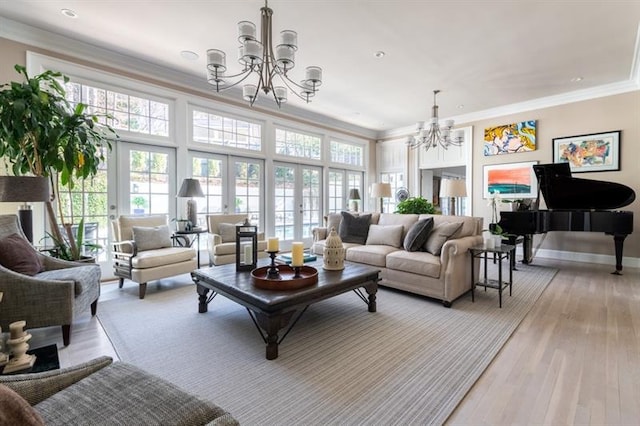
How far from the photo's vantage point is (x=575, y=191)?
177 inches

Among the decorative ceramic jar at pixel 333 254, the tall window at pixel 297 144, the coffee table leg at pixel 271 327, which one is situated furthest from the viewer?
the tall window at pixel 297 144

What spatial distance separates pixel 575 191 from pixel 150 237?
20.0 feet

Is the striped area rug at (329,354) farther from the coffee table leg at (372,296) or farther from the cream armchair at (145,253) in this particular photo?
the cream armchair at (145,253)

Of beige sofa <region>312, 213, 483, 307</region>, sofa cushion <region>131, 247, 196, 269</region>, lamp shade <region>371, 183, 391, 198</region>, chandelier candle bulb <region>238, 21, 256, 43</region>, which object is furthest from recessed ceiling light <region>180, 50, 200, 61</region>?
lamp shade <region>371, 183, 391, 198</region>

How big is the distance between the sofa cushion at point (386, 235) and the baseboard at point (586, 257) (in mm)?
3383

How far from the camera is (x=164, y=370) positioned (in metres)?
1.95

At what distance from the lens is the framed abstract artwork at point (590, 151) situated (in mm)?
5086

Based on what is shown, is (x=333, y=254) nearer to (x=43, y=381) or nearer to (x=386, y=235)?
(x=386, y=235)

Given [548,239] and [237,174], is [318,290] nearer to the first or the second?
[237,174]

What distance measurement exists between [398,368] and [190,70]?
489 cm

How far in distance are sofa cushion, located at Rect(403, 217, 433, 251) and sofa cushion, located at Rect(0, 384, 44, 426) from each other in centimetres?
339

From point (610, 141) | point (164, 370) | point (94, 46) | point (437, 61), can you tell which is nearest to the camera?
point (164, 370)

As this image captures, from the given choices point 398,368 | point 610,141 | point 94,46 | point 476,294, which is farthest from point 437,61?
point 94,46

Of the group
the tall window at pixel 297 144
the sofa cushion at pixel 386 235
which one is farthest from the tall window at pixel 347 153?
the sofa cushion at pixel 386 235
